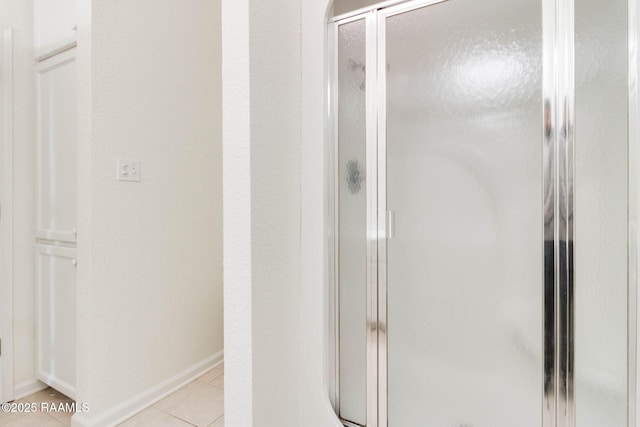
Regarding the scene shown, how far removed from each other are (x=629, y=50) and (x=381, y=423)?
141cm

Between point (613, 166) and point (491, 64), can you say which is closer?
point (613, 166)

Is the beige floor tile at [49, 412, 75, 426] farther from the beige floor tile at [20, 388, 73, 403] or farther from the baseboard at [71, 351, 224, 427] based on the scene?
the baseboard at [71, 351, 224, 427]

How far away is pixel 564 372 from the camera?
92 centimetres

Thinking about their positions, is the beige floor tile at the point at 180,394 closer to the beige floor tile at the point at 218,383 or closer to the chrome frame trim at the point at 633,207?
the beige floor tile at the point at 218,383

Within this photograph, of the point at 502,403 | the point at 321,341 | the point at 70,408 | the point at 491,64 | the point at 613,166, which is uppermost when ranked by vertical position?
the point at 491,64

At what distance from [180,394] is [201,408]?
0.21 metres

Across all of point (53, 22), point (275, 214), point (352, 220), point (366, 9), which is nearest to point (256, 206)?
point (275, 214)

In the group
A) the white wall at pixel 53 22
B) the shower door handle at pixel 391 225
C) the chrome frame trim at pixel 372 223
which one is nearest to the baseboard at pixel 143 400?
the chrome frame trim at pixel 372 223

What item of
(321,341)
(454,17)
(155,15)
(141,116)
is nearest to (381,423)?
(321,341)

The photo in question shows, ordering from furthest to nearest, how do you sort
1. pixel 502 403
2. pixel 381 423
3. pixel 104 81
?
pixel 104 81 → pixel 381 423 → pixel 502 403

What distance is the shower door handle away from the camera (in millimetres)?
1168

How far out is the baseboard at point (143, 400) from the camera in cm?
150

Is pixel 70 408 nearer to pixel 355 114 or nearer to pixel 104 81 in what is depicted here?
pixel 104 81

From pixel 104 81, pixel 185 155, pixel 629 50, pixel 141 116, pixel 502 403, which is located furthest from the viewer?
pixel 185 155
